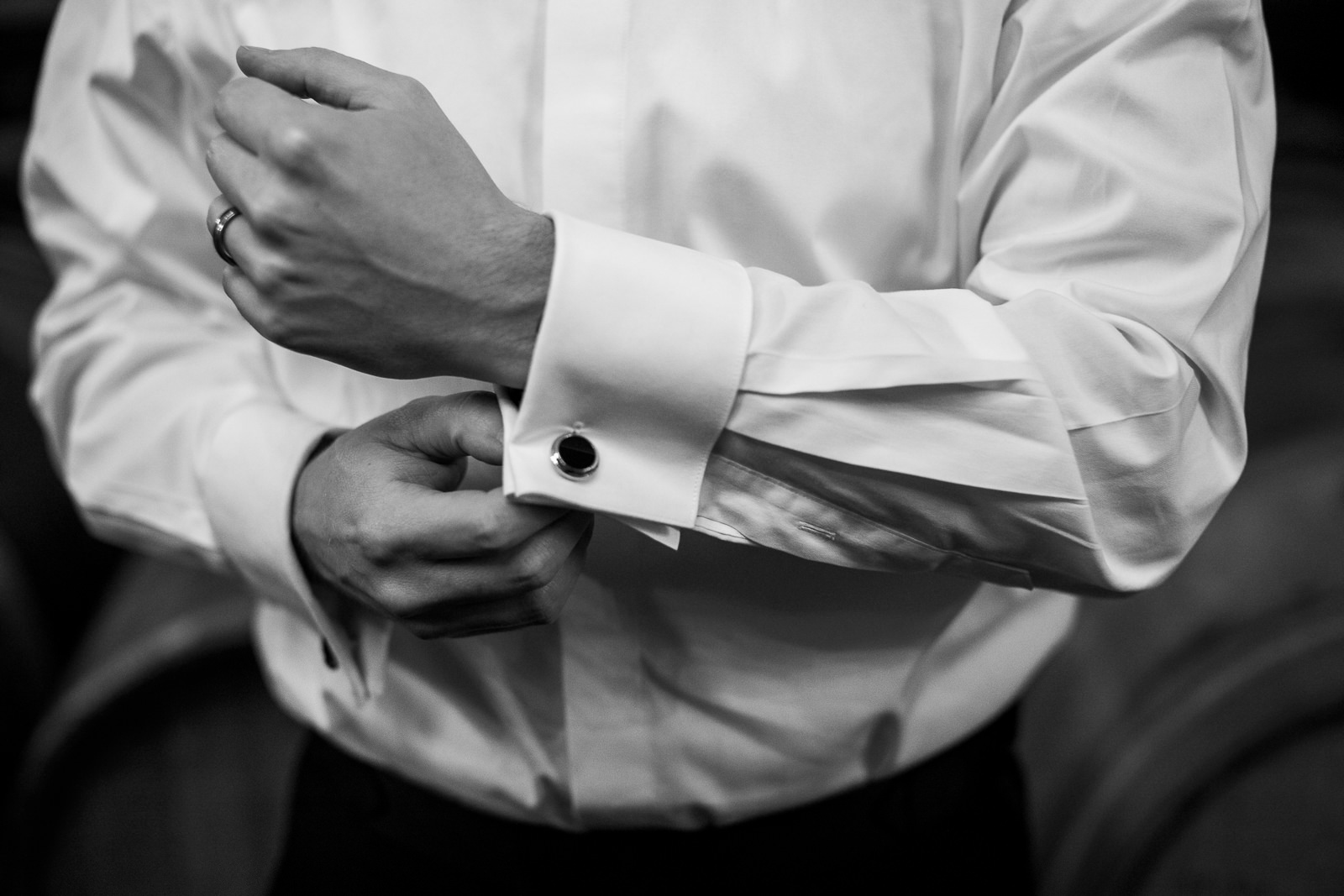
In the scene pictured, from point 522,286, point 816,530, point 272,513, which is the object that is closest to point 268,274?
point 522,286

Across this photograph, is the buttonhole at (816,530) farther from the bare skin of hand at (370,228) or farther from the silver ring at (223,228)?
the silver ring at (223,228)

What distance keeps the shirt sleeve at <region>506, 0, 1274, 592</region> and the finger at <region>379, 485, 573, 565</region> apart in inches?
1.0

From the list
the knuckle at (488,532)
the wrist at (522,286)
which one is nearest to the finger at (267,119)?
the wrist at (522,286)

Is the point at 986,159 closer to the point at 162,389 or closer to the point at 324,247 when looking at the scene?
the point at 324,247

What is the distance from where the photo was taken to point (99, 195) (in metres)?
0.95

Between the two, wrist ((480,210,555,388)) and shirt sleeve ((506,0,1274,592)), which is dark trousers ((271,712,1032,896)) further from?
wrist ((480,210,555,388))

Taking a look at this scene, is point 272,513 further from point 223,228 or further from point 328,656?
point 223,228

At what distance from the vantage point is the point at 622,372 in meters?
0.62

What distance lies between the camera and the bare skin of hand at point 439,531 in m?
0.64

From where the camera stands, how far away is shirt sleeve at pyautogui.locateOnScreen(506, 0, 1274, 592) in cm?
62

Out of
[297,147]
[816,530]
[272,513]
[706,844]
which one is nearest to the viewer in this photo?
[297,147]

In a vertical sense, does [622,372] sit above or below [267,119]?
below

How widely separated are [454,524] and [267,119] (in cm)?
25

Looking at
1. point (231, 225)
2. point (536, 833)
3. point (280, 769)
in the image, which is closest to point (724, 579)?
point (536, 833)
